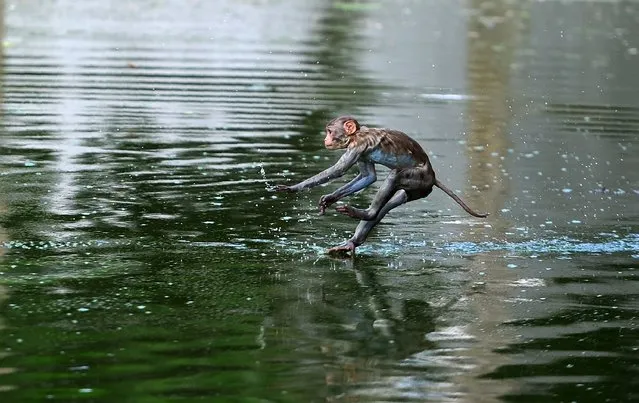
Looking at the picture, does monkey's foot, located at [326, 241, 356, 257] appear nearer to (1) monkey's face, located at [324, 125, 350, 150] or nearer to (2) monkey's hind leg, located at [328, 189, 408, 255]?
(2) monkey's hind leg, located at [328, 189, 408, 255]

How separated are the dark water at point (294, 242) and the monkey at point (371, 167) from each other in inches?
12.5

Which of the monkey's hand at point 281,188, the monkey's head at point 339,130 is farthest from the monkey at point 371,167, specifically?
the monkey's hand at point 281,188

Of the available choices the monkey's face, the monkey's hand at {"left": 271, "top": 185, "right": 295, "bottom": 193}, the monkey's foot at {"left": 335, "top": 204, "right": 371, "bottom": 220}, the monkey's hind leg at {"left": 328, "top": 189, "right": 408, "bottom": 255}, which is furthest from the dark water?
the monkey's face

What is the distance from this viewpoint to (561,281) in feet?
29.9

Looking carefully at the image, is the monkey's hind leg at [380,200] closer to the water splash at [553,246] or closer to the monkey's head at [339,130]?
the monkey's head at [339,130]

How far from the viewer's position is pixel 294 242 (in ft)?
33.0

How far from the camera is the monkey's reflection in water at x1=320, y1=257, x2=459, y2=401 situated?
6629 millimetres

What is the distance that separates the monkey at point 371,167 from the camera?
375 inches

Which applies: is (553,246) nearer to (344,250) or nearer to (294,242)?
(344,250)

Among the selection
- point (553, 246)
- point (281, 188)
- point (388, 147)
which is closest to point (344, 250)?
point (388, 147)

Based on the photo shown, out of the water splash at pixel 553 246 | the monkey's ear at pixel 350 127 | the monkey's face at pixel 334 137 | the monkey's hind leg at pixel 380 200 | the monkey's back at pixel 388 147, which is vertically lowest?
the water splash at pixel 553 246

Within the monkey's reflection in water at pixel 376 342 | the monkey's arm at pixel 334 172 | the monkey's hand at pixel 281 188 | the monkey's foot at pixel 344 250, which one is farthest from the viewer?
the monkey's foot at pixel 344 250

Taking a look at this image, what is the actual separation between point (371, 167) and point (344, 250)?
57 cm

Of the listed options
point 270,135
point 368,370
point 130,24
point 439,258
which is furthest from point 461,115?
point 130,24
